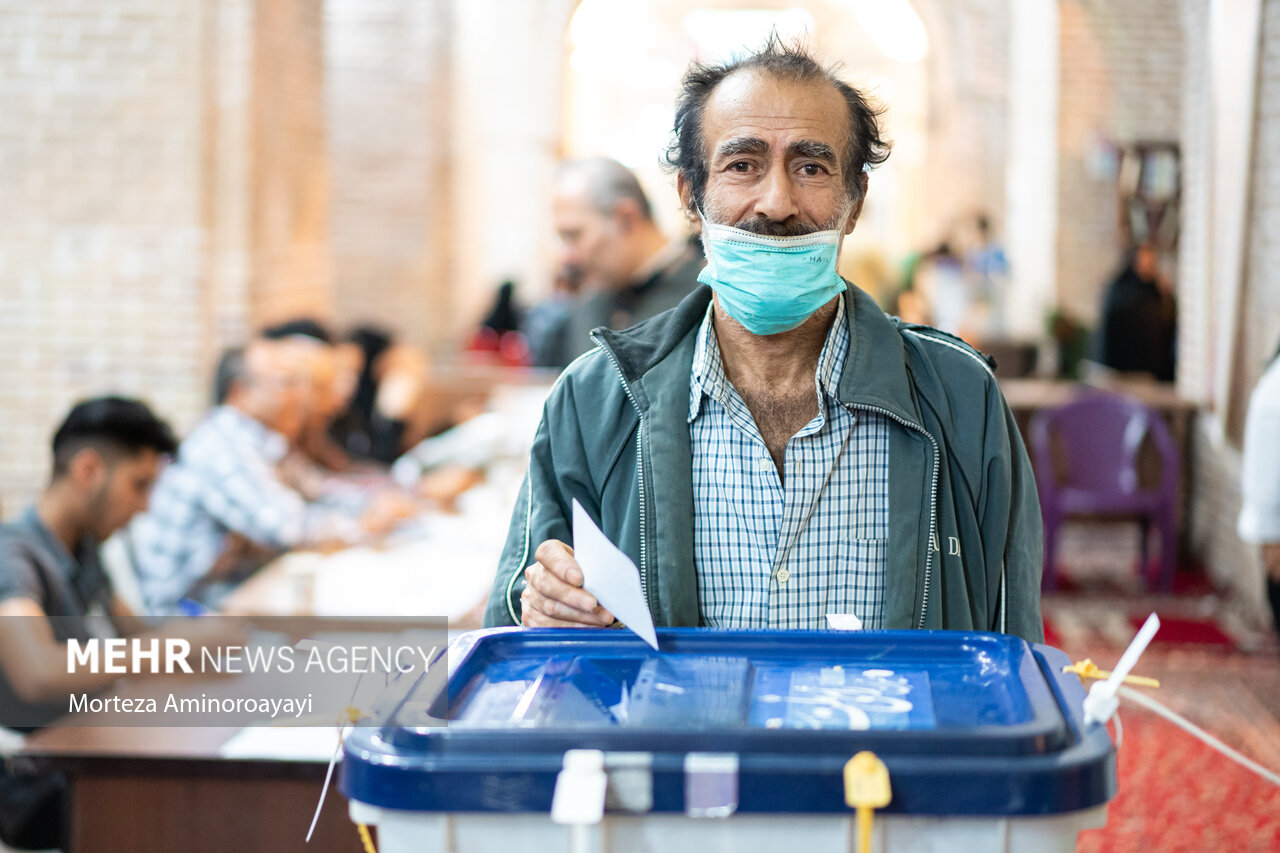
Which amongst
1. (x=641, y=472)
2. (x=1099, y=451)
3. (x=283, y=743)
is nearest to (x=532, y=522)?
(x=641, y=472)

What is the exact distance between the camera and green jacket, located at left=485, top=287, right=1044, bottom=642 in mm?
1902

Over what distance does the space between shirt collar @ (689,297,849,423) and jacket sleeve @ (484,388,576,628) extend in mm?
192

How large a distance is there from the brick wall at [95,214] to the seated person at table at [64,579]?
296 centimetres

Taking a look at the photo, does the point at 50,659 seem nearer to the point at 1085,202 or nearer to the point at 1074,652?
the point at 1074,652

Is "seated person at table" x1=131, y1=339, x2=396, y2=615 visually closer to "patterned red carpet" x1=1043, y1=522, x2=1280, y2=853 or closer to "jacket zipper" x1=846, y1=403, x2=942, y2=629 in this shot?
"patterned red carpet" x1=1043, y1=522, x2=1280, y2=853

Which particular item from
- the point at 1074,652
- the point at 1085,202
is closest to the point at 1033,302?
the point at 1085,202

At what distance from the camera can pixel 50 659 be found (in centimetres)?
339

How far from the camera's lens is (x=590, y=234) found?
5.01 meters

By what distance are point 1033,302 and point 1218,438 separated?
616 cm

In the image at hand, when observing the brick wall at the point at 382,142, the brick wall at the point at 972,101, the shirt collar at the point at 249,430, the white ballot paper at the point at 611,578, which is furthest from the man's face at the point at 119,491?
the brick wall at the point at 972,101

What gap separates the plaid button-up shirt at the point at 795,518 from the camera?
1.91 m

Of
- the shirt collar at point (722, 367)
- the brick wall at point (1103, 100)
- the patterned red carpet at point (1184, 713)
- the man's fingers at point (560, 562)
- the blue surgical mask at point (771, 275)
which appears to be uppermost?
the brick wall at point (1103, 100)

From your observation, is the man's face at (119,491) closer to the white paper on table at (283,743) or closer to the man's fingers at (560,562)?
the white paper on table at (283,743)

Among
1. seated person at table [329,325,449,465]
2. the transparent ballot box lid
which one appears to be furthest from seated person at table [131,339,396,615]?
the transparent ballot box lid
